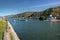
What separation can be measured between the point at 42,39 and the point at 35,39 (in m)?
1.38

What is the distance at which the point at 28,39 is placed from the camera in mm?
31281

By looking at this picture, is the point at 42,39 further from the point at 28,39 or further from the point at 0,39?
the point at 0,39

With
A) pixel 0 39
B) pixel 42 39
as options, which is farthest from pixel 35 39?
pixel 0 39

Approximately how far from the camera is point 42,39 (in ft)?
104

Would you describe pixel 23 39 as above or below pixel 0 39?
below

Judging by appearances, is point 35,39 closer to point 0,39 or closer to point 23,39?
point 23,39

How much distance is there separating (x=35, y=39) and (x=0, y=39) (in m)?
14.0

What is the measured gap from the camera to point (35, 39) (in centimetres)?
3162

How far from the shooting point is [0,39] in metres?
18.4

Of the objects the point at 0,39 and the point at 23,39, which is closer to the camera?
the point at 0,39

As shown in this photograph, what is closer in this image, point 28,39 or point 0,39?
point 0,39

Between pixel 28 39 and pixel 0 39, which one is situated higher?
pixel 0 39

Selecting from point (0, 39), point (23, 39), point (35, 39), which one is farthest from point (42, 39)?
point (0, 39)

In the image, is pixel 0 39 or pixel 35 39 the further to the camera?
pixel 35 39
